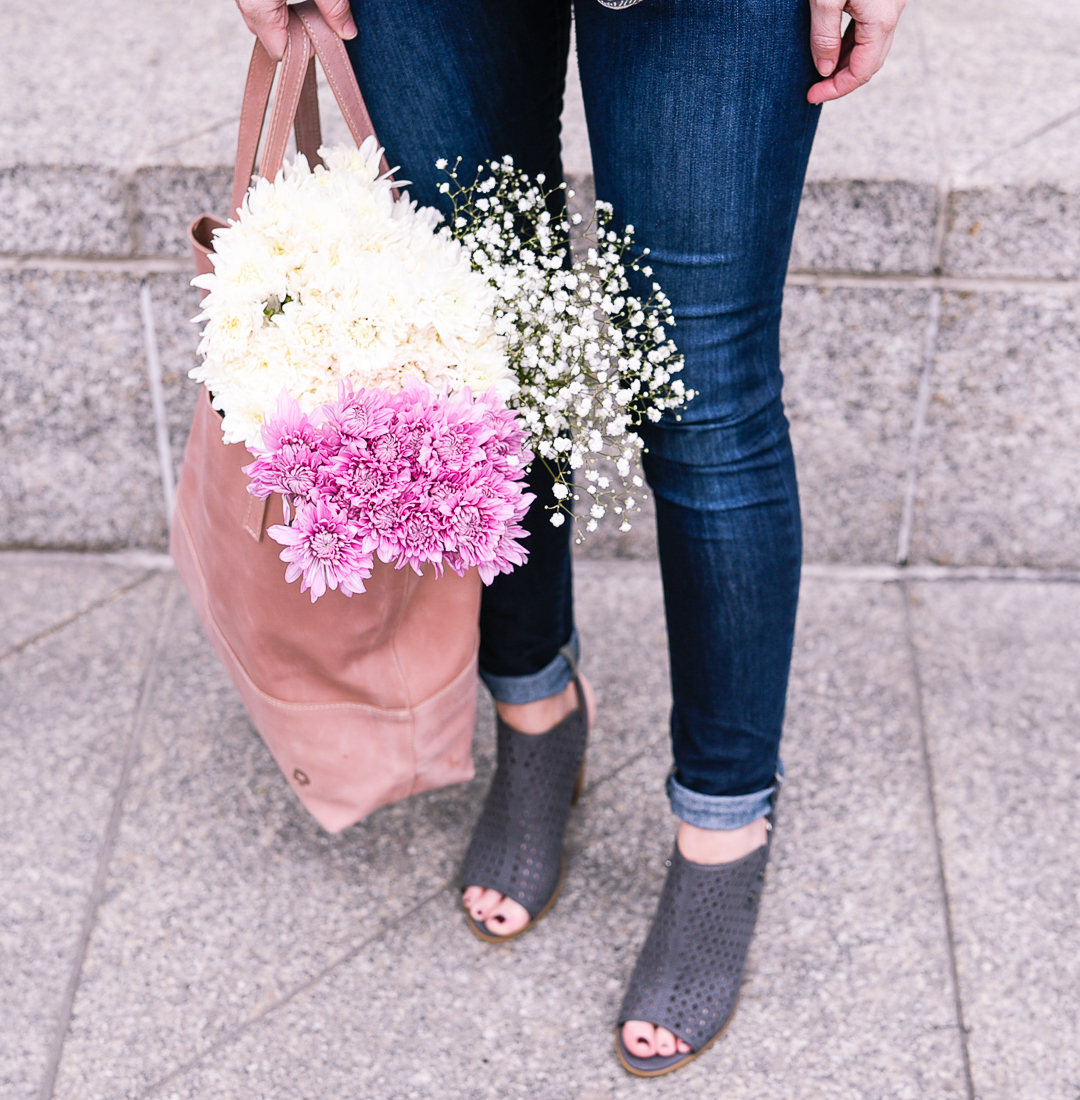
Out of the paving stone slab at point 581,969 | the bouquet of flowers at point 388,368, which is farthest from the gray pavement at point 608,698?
the bouquet of flowers at point 388,368

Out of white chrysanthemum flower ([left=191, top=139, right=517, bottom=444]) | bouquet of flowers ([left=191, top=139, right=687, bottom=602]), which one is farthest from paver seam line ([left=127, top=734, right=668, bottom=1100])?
white chrysanthemum flower ([left=191, top=139, right=517, bottom=444])

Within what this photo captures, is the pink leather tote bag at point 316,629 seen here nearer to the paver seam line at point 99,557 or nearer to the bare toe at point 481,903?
the bare toe at point 481,903

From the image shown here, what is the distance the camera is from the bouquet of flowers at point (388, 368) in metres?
1.00

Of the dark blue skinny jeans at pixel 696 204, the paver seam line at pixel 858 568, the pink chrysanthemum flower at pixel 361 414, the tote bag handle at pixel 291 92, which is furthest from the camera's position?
the paver seam line at pixel 858 568

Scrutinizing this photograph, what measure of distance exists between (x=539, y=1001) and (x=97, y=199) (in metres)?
1.60

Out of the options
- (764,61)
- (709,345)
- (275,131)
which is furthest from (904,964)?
(275,131)

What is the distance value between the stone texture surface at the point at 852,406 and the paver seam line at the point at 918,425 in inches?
0.4

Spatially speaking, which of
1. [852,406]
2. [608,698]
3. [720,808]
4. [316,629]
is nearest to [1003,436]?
[852,406]

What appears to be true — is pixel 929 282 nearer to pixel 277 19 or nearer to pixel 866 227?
pixel 866 227

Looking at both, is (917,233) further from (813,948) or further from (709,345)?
(813,948)

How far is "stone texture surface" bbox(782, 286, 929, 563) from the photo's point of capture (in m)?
2.05

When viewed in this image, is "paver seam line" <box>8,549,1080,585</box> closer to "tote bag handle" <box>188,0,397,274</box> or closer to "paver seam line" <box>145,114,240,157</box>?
"paver seam line" <box>145,114,240,157</box>

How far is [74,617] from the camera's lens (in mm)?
2164

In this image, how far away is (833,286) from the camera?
2035 mm
